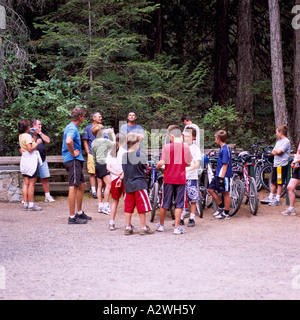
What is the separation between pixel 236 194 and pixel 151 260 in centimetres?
396

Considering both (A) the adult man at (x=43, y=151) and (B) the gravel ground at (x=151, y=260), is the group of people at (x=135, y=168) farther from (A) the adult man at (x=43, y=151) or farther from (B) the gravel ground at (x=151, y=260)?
(B) the gravel ground at (x=151, y=260)

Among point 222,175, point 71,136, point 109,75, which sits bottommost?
point 222,175

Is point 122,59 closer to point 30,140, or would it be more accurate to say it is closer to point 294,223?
point 30,140

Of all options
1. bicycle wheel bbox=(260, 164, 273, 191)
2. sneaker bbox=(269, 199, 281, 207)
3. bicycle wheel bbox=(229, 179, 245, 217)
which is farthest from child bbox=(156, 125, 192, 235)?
bicycle wheel bbox=(260, 164, 273, 191)

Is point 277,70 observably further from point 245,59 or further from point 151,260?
point 151,260

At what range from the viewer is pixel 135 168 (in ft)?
25.3

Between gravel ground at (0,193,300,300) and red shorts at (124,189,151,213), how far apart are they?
0.48 m

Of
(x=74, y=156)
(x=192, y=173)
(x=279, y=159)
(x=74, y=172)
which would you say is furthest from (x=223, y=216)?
(x=74, y=156)

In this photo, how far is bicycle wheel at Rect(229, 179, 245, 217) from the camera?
369 inches

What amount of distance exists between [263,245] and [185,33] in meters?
14.5

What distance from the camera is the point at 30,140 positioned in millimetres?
10516

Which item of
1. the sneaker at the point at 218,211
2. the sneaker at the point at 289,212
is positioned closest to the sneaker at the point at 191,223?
the sneaker at the point at 218,211

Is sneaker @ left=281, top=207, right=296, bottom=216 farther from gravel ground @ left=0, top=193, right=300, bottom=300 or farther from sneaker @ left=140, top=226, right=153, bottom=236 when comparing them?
sneaker @ left=140, top=226, right=153, bottom=236

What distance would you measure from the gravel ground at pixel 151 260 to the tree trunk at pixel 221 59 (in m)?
11.1
